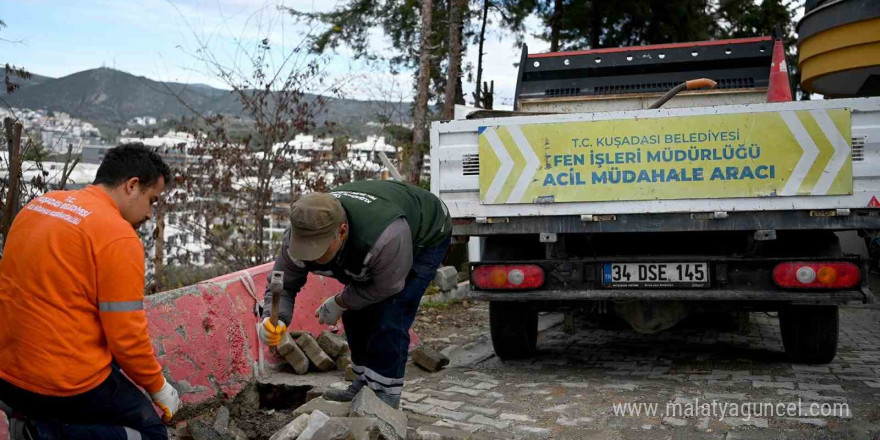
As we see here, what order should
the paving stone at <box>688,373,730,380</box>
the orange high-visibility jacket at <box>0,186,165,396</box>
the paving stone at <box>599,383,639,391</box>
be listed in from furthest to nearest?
the paving stone at <box>688,373,730,380</box>
the paving stone at <box>599,383,639,391</box>
the orange high-visibility jacket at <box>0,186,165,396</box>

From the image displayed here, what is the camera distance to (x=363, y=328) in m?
3.91

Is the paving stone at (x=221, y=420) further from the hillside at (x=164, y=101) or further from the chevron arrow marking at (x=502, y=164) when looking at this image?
the hillside at (x=164, y=101)

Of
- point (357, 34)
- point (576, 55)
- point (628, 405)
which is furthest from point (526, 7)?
point (628, 405)

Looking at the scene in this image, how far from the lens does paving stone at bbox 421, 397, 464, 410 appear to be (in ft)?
14.1

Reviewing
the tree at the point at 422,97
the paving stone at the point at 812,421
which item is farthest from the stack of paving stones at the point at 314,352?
the tree at the point at 422,97

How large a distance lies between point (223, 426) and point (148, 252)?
5.46 meters

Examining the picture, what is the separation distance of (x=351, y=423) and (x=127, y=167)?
4.48 ft

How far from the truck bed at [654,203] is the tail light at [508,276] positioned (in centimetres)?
27

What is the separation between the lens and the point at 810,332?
16.6ft

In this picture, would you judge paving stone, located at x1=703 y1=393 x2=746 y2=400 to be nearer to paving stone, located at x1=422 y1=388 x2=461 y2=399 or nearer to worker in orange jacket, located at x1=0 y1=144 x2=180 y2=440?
paving stone, located at x1=422 y1=388 x2=461 y2=399

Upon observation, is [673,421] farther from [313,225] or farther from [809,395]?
[313,225]

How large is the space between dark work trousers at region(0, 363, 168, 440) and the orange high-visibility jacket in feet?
0.14

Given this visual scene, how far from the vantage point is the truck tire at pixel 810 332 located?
4941 millimetres

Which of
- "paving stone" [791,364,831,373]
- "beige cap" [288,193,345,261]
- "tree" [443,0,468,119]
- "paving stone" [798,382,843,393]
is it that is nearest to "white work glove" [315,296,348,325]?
"beige cap" [288,193,345,261]
